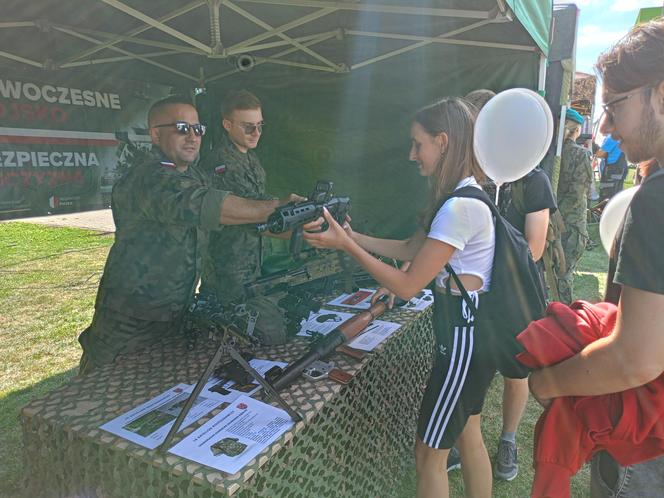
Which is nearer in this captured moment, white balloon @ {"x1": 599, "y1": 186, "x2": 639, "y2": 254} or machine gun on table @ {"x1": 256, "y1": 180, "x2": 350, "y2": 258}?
white balloon @ {"x1": 599, "y1": 186, "x2": 639, "y2": 254}

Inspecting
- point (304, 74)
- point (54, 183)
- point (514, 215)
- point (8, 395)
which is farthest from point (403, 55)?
point (8, 395)

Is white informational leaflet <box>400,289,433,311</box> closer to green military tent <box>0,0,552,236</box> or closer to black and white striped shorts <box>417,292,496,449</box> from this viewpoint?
black and white striped shorts <box>417,292,496,449</box>

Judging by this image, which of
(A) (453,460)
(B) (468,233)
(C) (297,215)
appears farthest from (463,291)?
(A) (453,460)

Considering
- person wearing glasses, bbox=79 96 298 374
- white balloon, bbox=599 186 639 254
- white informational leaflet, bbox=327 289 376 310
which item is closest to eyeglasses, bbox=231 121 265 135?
person wearing glasses, bbox=79 96 298 374

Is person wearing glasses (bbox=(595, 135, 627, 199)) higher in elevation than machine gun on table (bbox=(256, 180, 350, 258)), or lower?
higher

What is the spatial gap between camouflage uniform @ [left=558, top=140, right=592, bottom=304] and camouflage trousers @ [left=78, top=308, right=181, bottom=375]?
4.05 metres

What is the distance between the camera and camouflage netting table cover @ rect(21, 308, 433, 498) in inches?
49.4

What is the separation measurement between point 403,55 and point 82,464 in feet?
11.7

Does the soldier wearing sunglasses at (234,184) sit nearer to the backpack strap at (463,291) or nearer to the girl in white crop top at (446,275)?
the girl in white crop top at (446,275)

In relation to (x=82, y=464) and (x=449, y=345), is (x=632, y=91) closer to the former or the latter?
(x=449, y=345)

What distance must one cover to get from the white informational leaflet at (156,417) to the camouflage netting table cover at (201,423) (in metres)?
0.03

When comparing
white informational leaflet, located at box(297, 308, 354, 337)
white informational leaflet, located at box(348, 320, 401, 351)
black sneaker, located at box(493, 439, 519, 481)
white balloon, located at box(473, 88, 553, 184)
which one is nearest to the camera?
white balloon, located at box(473, 88, 553, 184)

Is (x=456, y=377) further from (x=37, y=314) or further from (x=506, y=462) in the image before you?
(x=37, y=314)

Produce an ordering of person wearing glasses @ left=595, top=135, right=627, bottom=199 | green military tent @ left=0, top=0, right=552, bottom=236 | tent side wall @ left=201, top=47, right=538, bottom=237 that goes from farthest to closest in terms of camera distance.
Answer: person wearing glasses @ left=595, top=135, right=627, bottom=199 → tent side wall @ left=201, top=47, right=538, bottom=237 → green military tent @ left=0, top=0, right=552, bottom=236
